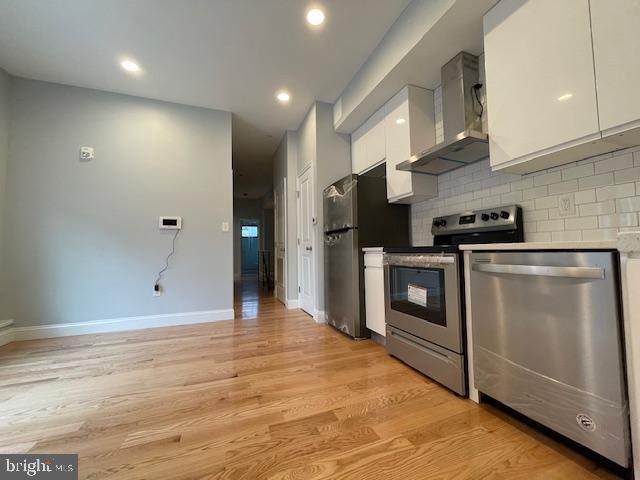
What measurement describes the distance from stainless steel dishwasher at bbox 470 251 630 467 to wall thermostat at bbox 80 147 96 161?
3.89m

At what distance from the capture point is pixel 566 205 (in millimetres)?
1465

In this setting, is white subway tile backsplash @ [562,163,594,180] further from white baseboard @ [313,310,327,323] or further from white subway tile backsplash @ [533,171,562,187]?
white baseboard @ [313,310,327,323]

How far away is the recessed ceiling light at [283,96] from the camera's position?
10.1ft

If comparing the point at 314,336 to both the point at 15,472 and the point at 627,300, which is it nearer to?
the point at 15,472

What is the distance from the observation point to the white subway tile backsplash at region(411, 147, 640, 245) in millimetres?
1248

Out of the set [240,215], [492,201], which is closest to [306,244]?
[492,201]

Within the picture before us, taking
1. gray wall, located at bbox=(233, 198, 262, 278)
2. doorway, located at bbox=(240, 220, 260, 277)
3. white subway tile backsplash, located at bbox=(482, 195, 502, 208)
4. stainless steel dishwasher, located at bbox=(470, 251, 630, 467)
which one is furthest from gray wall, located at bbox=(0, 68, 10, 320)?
doorway, located at bbox=(240, 220, 260, 277)

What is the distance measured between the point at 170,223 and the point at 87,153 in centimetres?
112

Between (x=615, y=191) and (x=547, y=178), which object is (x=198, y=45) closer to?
(x=547, y=178)

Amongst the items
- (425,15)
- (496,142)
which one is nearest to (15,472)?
(496,142)

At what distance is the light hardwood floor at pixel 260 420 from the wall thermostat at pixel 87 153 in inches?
79.6

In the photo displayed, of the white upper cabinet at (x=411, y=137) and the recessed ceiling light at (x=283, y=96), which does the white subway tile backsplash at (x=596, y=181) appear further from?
the recessed ceiling light at (x=283, y=96)

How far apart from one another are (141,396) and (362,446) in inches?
52.2

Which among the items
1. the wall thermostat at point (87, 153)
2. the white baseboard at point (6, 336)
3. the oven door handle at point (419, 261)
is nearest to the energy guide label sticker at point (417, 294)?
the oven door handle at point (419, 261)
